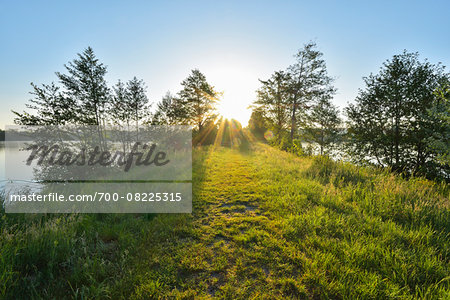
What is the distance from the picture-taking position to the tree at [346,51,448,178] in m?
13.8

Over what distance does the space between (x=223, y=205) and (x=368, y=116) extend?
64.0ft

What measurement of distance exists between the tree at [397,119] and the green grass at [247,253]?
14282 millimetres

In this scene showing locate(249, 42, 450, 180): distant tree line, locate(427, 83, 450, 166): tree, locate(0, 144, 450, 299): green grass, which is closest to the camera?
locate(0, 144, 450, 299): green grass

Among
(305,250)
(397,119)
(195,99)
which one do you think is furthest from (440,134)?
(195,99)

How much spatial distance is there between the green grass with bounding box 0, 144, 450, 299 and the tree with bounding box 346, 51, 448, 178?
46.9 ft

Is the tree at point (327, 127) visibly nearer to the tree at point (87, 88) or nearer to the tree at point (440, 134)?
the tree at point (440, 134)

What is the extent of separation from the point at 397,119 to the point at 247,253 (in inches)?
820

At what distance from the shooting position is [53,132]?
15.0m

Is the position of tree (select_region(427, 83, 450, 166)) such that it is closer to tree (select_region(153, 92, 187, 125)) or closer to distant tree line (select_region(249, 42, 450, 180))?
distant tree line (select_region(249, 42, 450, 180))

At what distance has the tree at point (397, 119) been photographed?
1380 cm

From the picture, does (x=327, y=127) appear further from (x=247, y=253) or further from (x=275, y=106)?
(x=247, y=253)

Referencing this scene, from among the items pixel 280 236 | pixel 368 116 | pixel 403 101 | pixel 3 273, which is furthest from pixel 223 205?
pixel 403 101

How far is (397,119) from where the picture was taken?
14852mm

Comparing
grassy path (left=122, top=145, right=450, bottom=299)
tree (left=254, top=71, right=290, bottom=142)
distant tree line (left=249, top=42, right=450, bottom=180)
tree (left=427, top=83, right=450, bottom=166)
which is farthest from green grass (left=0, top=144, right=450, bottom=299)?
tree (left=254, top=71, right=290, bottom=142)
